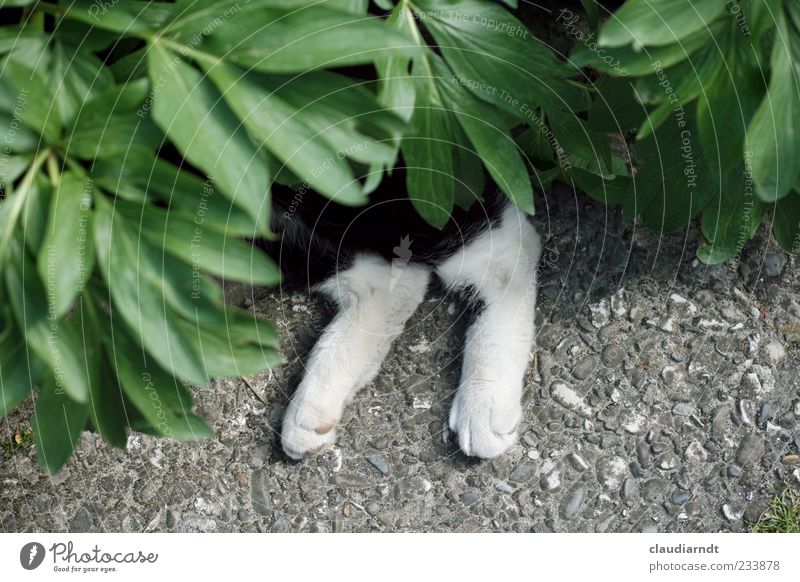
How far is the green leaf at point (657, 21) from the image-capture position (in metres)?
0.76

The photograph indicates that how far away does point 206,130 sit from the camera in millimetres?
689

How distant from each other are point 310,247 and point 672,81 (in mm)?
716

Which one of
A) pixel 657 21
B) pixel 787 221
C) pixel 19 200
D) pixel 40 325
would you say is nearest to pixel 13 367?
pixel 40 325

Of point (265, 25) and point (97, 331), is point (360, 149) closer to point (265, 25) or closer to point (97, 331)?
point (265, 25)

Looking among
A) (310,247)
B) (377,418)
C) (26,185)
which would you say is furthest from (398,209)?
(26,185)

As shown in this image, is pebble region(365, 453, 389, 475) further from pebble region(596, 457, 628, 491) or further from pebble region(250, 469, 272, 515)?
pebble region(596, 457, 628, 491)

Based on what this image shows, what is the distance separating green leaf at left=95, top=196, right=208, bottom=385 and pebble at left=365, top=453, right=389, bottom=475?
50 centimetres

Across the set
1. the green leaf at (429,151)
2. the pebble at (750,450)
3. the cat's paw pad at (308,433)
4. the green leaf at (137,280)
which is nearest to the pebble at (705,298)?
the pebble at (750,450)

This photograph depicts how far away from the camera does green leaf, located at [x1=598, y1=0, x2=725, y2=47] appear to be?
2.48ft

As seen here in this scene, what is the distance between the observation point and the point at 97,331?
77cm

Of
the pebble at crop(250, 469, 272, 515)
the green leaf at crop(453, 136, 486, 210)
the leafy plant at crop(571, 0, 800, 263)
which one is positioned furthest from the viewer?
the pebble at crop(250, 469, 272, 515)

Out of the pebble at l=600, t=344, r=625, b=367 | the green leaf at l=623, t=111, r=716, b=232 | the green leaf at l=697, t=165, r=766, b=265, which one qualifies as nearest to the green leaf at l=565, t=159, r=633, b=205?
the green leaf at l=623, t=111, r=716, b=232

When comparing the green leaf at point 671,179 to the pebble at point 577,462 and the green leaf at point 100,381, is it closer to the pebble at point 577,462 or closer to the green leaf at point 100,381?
the pebble at point 577,462

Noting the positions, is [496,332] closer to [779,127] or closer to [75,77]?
[779,127]
